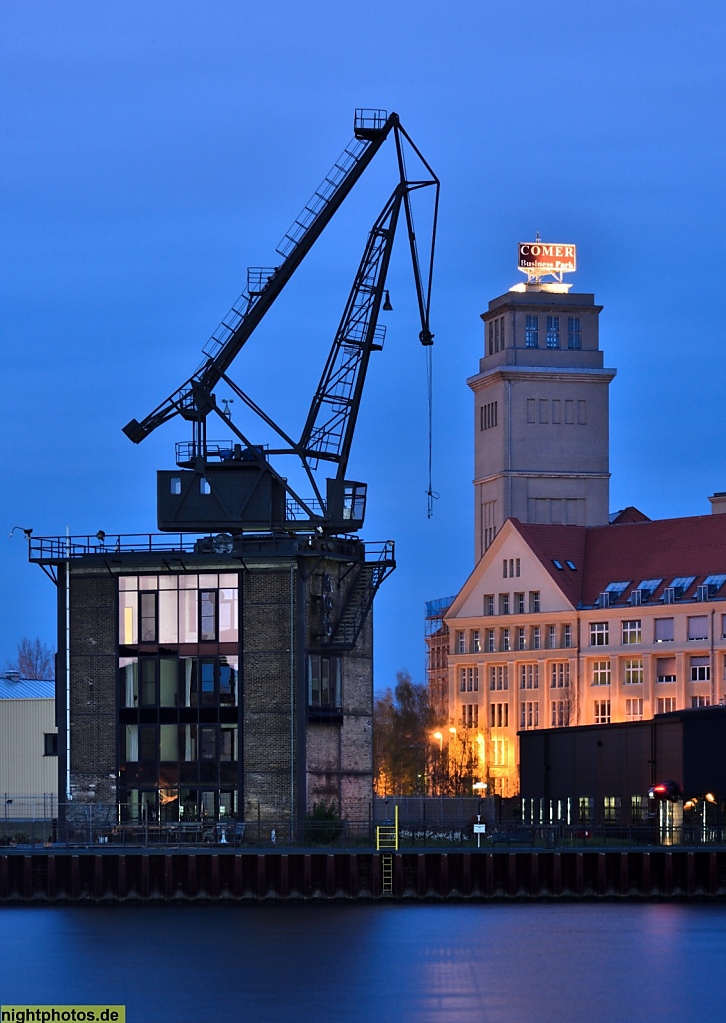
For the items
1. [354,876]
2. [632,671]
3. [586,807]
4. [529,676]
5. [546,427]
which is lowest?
[354,876]

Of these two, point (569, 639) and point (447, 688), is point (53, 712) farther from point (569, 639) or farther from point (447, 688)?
point (447, 688)

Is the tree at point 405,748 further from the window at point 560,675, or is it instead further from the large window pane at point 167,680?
the large window pane at point 167,680

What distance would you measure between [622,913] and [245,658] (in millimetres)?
20251

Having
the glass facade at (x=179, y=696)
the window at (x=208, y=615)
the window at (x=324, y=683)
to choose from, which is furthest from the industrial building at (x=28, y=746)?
the window at (x=324, y=683)

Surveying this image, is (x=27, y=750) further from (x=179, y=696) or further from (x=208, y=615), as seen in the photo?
(x=208, y=615)

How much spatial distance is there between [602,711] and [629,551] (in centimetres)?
1083

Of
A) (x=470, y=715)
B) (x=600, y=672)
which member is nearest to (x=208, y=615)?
(x=600, y=672)

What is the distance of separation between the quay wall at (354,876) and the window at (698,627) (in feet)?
204

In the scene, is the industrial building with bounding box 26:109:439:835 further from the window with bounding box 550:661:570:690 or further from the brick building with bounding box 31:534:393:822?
the window with bounding box 550:661:570:690

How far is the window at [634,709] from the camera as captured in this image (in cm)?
16200

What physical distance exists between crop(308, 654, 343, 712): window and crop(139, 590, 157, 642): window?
255 inches

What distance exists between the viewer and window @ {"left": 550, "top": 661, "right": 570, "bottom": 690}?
552 ft

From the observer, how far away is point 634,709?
163 metres

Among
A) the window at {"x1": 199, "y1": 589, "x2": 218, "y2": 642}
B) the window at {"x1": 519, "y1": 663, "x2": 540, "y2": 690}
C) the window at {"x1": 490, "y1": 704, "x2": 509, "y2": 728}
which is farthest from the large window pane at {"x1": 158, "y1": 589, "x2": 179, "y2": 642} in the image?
the window at {"x1": 490, "y1": 704, "x2": 509, "y2": 728}
